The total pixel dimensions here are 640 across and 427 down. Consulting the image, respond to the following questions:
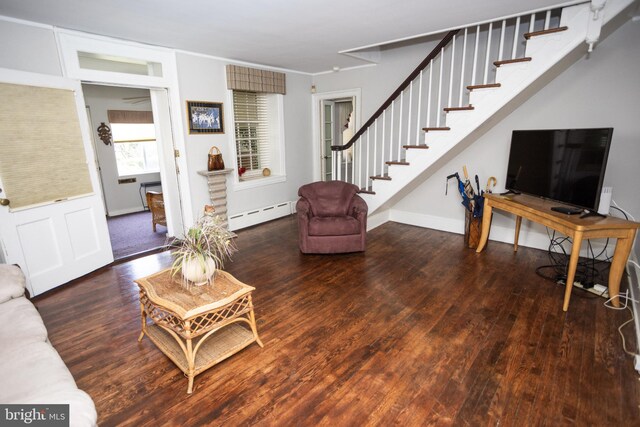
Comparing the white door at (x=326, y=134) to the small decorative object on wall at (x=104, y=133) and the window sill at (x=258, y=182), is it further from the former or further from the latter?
the small decorative object on wall at (x=104, y=133)

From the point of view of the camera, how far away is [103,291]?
3297 mm

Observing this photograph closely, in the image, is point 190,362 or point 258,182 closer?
point 190,362

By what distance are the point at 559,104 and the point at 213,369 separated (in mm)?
4515

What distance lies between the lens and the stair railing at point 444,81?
12.3 ft

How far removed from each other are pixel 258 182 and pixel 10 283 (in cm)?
352

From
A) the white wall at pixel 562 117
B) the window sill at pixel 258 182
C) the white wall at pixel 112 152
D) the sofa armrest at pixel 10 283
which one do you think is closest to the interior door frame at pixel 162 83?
the window sill at pixel 258 182

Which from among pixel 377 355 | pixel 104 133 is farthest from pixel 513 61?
pixel 104 133

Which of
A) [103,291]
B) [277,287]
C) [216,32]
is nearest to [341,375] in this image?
[277,287]

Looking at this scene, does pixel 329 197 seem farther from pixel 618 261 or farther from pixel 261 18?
pixel 618 261

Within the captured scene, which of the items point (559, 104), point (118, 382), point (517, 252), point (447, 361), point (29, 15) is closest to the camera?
point (118, 382)

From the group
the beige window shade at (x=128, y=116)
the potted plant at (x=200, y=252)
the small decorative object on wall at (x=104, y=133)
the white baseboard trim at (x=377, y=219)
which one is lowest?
the white baseboard trim at (x=377, y=219)

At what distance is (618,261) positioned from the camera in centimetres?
279

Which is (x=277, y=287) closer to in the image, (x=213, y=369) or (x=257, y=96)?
(x=213, y=369)

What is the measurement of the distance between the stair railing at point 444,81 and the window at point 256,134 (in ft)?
4.63
